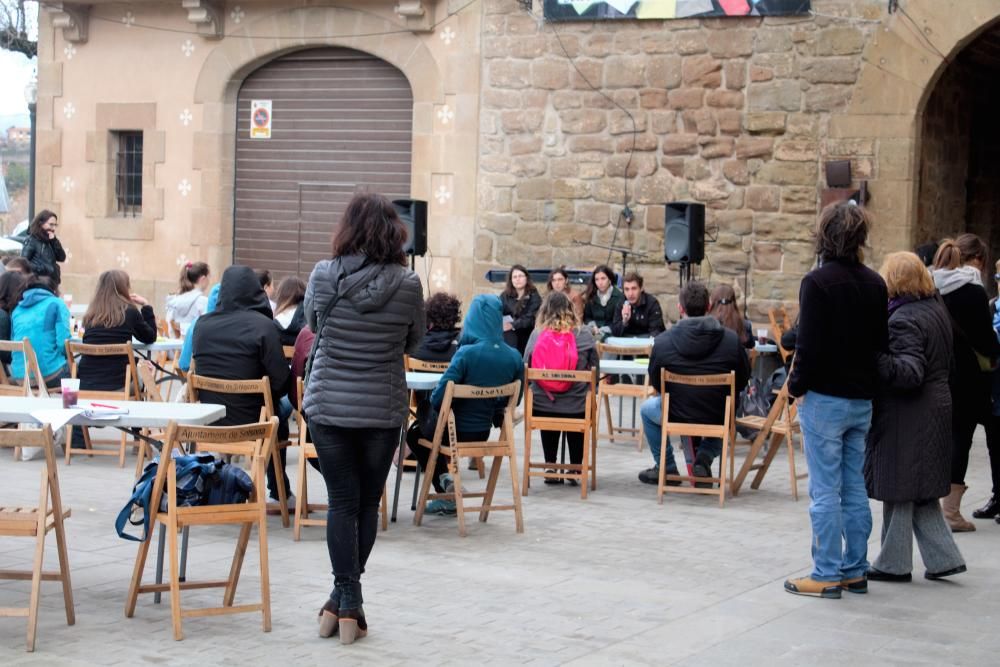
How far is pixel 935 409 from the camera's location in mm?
6234

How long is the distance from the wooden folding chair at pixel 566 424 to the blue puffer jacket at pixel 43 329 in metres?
3.41

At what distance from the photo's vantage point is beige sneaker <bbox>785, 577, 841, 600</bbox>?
20.0 ft

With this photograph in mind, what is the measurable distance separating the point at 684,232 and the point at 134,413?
8.65 metres

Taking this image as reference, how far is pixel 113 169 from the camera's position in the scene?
59.1ft

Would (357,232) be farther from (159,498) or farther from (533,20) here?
(533,20)

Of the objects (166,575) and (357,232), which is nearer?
(357,232)

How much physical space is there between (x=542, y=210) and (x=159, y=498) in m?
10.2

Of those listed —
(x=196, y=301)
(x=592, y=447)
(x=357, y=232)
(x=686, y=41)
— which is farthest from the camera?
(x=686, y=41)

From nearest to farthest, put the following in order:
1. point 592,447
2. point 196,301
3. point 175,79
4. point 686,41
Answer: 1. point 592,447
2. point 196,301
3. point 686,41
4. point 175,79

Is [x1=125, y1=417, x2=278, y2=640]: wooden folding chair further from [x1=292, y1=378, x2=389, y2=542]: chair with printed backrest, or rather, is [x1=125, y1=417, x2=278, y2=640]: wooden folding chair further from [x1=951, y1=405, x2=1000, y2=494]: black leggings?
[x1=951, y1=405, x2=1000, y2=494]: black leggings

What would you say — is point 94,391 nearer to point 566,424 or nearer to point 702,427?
point 566,424

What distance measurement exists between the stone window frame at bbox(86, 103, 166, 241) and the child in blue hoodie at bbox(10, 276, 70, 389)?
7783 millimetres

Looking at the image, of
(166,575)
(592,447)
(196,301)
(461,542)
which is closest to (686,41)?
(196,301)

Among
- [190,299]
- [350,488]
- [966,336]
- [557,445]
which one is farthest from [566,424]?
[190,299]
